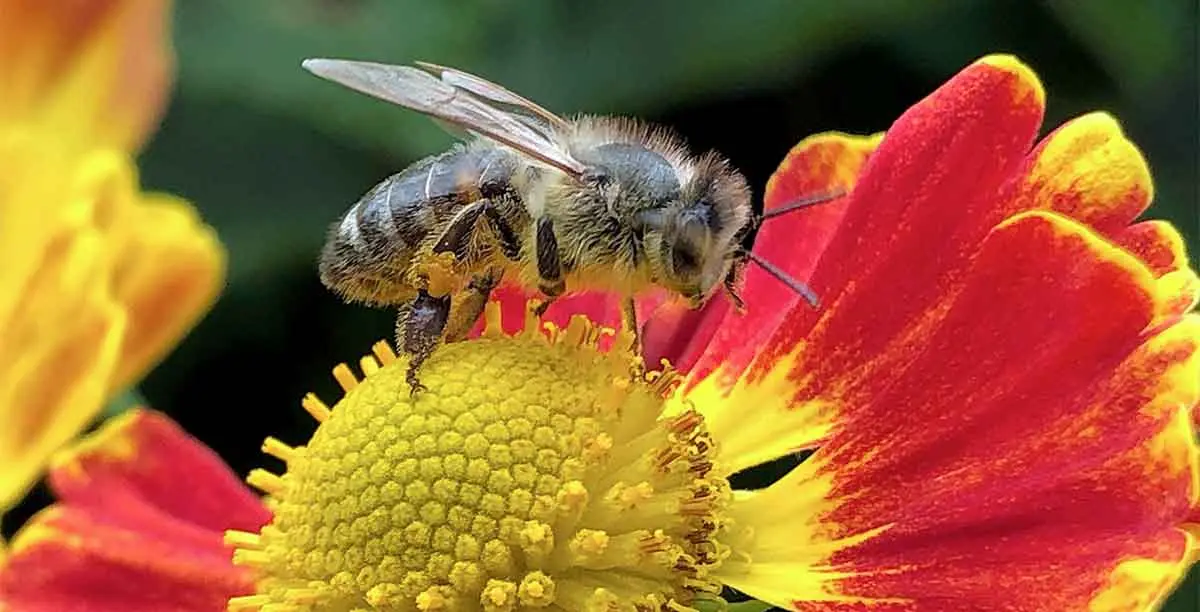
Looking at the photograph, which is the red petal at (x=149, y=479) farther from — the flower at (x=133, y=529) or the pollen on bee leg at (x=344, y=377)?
the pollen on bee leg at (x=344, y=377)

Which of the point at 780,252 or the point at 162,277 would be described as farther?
the point at 162,277

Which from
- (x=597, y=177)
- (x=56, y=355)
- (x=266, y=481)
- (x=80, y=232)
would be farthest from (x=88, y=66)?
(x=597, y=177)

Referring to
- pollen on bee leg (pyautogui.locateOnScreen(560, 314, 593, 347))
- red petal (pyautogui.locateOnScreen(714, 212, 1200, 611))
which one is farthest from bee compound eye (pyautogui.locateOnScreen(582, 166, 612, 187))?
red petal (pyautogui.locateOnScreen(714, 212, 1200, 611))

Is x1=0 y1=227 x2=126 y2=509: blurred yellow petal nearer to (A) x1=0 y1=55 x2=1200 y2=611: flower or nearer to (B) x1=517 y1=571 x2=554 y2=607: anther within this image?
(A) x1=0 y1=55 x2=1200 y2=611: flower

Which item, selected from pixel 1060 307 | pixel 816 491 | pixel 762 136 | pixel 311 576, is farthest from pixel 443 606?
pixel 762 136

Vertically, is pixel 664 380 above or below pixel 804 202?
below

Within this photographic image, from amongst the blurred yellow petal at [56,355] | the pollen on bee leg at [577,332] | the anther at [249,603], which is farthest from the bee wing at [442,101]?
the blurred yellow petal at [56,355]

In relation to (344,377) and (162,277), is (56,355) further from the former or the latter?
(344,377)
